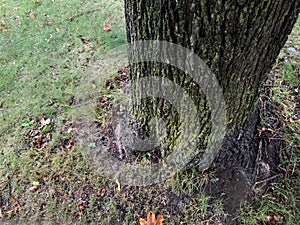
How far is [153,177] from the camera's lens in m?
1.87

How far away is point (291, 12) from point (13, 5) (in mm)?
3903

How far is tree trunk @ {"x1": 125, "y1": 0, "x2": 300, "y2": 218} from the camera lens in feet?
3.26

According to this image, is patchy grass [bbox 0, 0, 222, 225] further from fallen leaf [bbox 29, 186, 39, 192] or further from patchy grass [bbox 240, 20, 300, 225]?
patchy grass [bbox 240, 20, 300, 225]

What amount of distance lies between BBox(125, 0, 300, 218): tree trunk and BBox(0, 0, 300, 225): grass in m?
0.55

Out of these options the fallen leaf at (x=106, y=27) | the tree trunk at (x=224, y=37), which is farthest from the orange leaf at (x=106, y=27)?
the tree trunk at (x=224, y=37)

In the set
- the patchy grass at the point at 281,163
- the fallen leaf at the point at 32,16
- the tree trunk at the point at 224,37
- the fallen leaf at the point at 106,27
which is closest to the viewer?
the tree trunk at the point at 224,37

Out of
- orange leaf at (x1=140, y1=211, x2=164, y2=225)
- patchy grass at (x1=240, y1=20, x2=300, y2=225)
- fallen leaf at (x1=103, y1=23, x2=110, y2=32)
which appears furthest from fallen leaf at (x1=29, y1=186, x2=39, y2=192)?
fallen leaf at (x1=103, y1=23, x2=110, y2=32)

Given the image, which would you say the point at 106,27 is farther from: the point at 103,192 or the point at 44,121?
the point at 103,192

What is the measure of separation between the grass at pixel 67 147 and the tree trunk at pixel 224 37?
0.55 meters

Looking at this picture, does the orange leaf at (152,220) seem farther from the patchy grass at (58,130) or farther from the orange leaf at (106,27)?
the orange leaf at (106,27)

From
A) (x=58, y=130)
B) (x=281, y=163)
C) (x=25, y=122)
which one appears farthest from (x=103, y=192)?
(x=281, y=163)

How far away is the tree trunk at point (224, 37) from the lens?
0.99 m

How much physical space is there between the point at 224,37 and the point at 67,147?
1.61 m

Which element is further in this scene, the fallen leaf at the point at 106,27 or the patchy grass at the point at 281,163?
the fallen leaf at the point at 106,27
